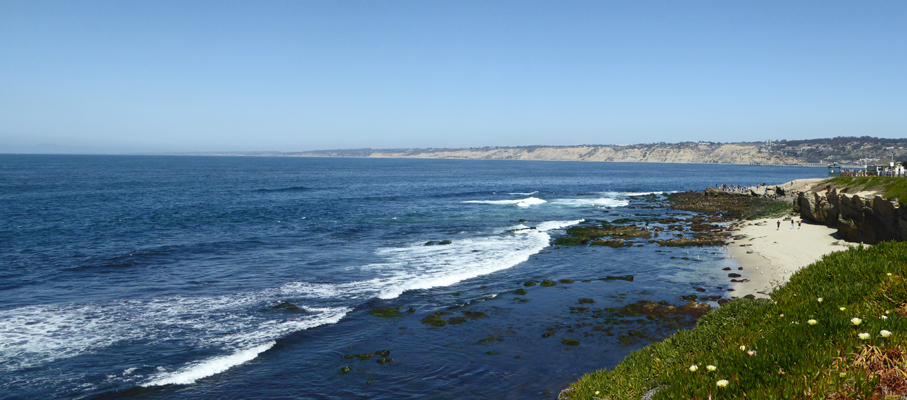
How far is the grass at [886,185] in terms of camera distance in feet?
97.9

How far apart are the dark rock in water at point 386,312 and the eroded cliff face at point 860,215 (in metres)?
26.1

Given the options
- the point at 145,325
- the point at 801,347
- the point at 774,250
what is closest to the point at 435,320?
the point at 145,325

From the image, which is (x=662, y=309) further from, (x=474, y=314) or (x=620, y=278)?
(x=474, y=314)

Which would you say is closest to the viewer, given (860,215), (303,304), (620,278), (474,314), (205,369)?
(205,369)

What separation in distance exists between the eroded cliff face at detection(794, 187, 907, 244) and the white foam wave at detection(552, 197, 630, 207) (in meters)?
27.6

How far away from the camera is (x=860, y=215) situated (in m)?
33.6

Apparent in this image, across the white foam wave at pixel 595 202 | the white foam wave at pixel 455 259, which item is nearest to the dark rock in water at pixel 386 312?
the white foam wave at pixel 455 259

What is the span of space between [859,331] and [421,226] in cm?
4297

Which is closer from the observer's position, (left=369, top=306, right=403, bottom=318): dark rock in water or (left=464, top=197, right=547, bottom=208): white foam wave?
(left=369, top=306, right=403, bottom=318): dark rock in water

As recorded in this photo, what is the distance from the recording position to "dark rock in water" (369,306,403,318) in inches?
849

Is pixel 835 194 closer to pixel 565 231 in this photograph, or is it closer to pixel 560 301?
pixel 565 231

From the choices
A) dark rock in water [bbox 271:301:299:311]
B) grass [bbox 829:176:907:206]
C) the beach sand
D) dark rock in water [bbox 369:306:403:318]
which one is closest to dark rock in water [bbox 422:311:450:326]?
dark rock in water [bbox 369:306:403:318]

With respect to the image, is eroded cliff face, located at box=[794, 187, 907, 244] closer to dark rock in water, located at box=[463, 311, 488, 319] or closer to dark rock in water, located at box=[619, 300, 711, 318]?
dark rock in water, located at box=[619, 300, 711, 318]

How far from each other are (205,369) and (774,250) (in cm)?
3453
